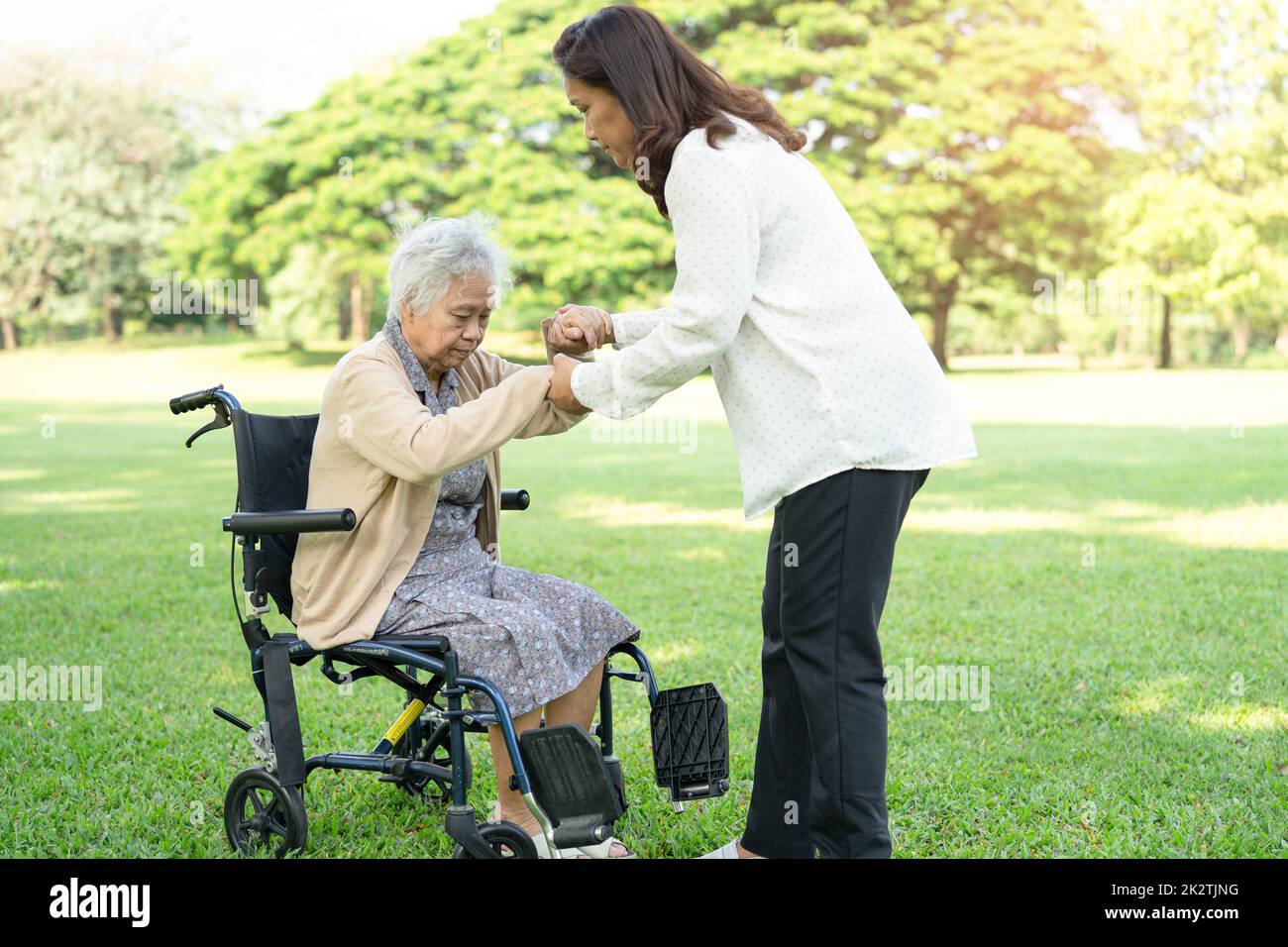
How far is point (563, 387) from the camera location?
8.76 ft

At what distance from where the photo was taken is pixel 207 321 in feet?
128

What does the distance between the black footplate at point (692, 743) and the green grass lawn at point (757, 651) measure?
231mm

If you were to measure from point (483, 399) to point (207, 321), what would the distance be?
127 feet

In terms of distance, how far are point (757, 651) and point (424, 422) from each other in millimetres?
2534

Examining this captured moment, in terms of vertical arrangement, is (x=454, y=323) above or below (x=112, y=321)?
below

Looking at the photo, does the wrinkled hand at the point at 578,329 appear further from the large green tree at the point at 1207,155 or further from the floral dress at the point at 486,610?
the large green tree at the point at 1207,155

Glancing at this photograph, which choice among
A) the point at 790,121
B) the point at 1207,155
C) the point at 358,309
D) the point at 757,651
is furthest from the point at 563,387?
the point at 1207,155

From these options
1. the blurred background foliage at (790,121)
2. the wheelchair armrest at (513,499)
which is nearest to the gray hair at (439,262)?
the wheelchair armrest at (513,499)

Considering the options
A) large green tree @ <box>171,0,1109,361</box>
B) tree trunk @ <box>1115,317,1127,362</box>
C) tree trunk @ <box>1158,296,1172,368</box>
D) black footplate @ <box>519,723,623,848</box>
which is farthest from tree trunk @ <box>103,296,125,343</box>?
black footplate @ <box>519,723,623,848</box>

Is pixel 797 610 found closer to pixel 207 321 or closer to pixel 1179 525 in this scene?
pixel 1179 525

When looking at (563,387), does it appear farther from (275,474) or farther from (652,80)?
(275,474)

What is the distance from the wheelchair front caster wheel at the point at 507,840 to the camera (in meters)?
2.69

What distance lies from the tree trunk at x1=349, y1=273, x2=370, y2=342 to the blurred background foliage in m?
0.24
